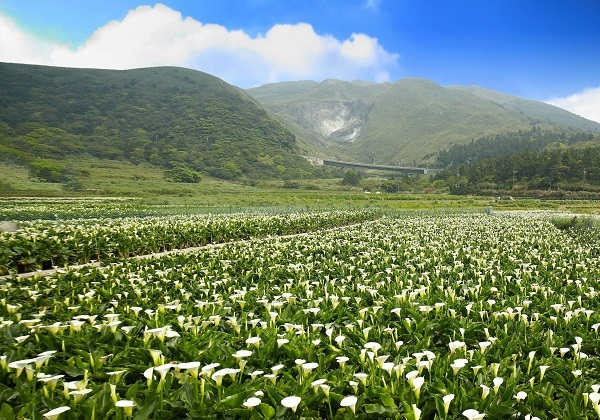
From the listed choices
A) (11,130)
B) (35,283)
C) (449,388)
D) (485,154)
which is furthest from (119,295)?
(485,154)

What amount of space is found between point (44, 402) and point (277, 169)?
135 meters

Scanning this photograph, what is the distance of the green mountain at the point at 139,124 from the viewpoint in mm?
121250

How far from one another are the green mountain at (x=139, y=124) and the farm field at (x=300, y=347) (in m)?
101

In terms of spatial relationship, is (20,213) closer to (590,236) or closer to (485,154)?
(590,236)

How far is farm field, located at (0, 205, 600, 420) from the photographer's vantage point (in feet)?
9.30

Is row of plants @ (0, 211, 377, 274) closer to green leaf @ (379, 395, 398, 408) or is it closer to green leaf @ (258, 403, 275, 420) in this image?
green leaf @ (258, 403, 275, 420)

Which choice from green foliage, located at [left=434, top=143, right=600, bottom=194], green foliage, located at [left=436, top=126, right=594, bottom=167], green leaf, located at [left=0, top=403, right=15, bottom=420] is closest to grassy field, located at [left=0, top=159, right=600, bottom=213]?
green foliage, located at [left=434, top=143, right=600, bottom=194]

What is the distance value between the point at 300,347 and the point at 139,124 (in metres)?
168

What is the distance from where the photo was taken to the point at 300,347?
13.1ft

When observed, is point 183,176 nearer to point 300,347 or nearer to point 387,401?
point 300,347

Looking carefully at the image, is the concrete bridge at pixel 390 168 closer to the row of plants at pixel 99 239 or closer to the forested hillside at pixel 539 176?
the forested hillside at pixel 539 176

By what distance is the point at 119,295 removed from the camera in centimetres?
618

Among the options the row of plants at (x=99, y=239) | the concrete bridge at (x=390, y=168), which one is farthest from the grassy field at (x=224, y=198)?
the concrete bridge at (x=390, y=168)

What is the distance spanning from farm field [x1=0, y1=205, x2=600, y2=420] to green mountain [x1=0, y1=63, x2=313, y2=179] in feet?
331
